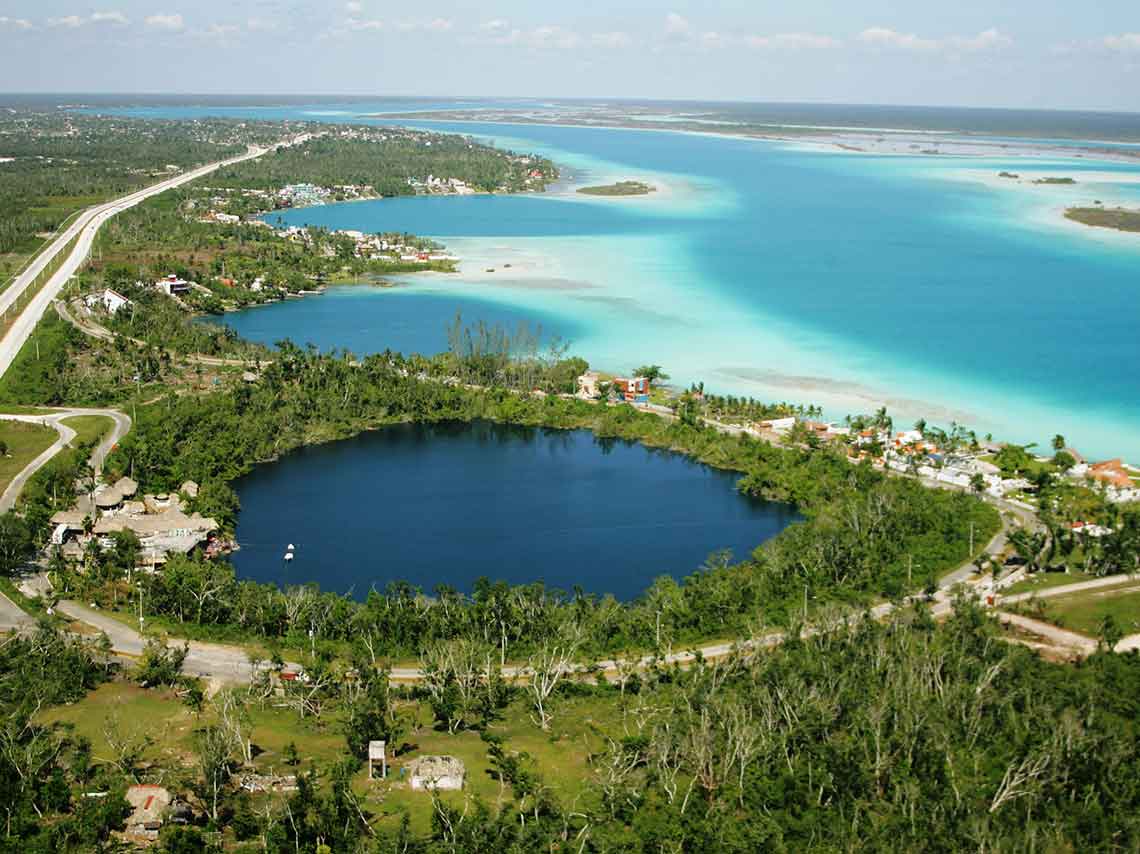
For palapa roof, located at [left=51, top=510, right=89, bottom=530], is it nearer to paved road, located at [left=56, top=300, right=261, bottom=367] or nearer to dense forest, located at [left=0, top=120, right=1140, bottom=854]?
dense forest, located at [left=0, top=120, right=1140, bottom=854]

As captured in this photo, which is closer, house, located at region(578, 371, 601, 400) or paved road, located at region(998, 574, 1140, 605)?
paved road, located at region(998, 574, 1140, 605)

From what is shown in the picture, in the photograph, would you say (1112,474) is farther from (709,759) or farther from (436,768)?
(436,768)

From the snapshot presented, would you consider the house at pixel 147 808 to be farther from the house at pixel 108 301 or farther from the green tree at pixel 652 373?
the house at pixel 108 301

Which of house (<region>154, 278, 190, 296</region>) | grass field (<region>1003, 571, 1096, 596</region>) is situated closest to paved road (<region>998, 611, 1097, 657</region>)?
grass field (<region>1003, 571, 1096, 596</region>)

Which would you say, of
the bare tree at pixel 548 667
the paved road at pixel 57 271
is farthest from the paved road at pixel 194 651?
the paved road at pixel 57 271

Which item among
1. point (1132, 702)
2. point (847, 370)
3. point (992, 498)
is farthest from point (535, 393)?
point (1132, 702)

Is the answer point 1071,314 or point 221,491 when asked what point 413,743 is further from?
point 1071,314
